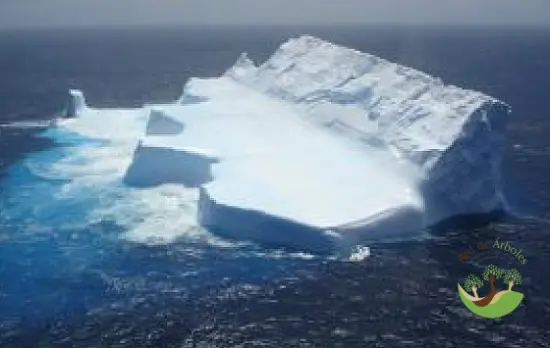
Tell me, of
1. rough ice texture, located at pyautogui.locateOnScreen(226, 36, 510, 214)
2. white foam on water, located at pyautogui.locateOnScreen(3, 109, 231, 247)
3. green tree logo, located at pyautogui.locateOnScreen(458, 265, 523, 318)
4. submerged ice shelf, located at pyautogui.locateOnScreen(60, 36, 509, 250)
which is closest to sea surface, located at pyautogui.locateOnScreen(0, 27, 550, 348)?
white foam on water, located at pyautogui.locateOnScreen(3, 109, 231, 247)

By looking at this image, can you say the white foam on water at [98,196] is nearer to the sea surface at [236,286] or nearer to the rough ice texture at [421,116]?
the sea surface at [236,286]

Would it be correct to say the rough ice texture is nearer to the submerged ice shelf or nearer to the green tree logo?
the submerged ice shelf

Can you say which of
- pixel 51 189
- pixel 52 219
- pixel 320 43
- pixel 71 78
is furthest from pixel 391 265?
pixel 71 78

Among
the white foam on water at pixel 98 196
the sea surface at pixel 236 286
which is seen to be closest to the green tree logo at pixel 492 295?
the sea surface at pixel 236 286

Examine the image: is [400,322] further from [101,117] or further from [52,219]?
[101,117]

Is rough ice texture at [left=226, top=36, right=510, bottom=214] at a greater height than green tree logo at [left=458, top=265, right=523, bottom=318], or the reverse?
rough ice texture at [left=226, top=36, right=510, bottom=214]
